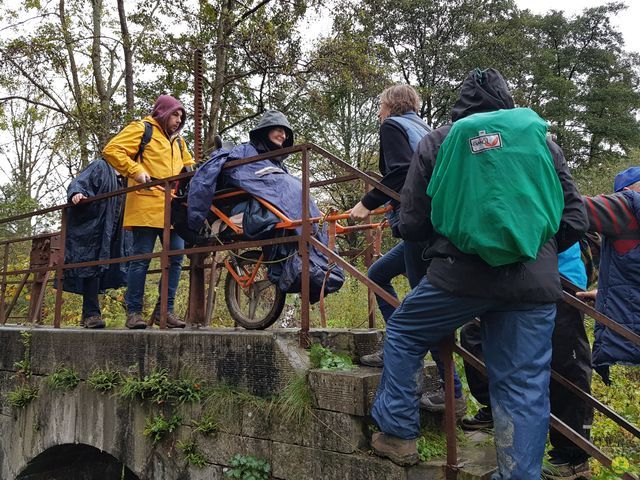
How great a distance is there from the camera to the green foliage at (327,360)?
3.36m

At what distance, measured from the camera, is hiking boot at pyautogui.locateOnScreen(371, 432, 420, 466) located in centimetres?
274

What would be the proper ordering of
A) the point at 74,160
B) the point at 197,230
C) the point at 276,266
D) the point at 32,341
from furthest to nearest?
the point at 74,160
the point at 32,341
the point at 197,230
the point at 276,266

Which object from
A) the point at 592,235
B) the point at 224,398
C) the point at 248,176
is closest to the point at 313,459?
the point at 224,398

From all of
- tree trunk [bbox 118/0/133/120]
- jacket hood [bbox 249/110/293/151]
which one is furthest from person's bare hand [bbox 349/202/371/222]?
tree trunk [bbox 118/0/133/120]

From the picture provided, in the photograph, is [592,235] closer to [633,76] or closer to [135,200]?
[135,200]

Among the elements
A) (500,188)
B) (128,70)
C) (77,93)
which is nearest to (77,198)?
(500,188)

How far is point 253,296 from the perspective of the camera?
175 inches

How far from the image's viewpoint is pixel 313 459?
3.13 meters

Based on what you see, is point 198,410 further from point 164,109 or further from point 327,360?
point 164,109

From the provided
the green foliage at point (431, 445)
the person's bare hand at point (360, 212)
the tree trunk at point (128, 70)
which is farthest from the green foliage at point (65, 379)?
the tree trunk at point (128, 70)

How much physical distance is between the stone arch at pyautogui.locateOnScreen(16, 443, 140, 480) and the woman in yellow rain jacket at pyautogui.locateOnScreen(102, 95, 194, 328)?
1.59m

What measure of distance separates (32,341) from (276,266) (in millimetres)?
3128

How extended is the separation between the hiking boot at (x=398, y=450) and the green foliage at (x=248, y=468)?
2.88 feet

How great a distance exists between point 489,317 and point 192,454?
2.32 meters
